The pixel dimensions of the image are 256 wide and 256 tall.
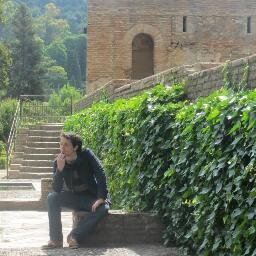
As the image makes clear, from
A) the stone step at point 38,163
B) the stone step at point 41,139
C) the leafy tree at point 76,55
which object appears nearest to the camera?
the stone step at point 38,163

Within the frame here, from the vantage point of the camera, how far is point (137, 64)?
27.6 meters

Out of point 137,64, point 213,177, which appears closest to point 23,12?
point 137,64

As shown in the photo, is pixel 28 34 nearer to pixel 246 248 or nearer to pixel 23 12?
pixel 23 12

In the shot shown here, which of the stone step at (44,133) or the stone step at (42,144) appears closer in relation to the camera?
the stone step at (42,144)

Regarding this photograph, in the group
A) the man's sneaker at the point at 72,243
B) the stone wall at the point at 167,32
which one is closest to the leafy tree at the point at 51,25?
the stone wall at the point at 167,32

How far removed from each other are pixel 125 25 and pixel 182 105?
18802 millimetres

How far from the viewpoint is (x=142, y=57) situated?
27875mm

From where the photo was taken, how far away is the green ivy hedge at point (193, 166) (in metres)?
5.16

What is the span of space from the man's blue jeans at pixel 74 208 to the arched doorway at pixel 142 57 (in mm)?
19659

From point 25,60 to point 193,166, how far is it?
6043 cm

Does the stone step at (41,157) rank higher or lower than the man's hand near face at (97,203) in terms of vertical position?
lower

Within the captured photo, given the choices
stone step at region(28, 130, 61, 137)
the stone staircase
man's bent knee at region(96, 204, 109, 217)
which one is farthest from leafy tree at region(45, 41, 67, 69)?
man's bent knee at region(96, 204, 109, 217)

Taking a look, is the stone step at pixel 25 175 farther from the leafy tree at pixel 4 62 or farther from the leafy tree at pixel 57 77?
the leafy tree at pixel 57 77

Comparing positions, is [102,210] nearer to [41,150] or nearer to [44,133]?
[41,150]
